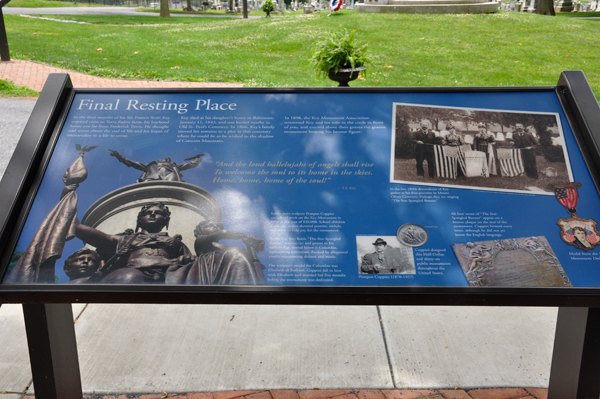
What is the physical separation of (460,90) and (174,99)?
1492 mm

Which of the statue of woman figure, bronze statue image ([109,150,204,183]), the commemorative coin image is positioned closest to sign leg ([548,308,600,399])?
the commemorative coin image

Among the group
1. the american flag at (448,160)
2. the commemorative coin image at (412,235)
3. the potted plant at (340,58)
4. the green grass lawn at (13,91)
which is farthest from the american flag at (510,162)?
the green grass lawn at (13,91)

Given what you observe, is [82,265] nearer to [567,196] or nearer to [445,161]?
[445,161]

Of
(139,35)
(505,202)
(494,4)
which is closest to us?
(505,202)

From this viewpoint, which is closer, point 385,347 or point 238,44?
point 385,347

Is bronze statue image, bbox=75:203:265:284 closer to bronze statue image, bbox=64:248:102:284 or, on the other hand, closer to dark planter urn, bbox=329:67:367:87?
bronze statue image, bbox=64:248:102:284

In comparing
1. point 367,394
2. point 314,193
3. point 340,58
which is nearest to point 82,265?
point 314,193

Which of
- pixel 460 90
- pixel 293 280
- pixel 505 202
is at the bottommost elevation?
pixel 293 280

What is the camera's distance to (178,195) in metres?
2.06

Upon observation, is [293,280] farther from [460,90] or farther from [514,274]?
[460,90]

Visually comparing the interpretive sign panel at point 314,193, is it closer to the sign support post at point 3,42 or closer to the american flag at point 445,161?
the american flag at point 445,161

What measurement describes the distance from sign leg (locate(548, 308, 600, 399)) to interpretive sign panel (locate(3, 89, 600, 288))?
0.27 m

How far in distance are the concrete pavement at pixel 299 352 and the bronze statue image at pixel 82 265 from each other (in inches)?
44.1

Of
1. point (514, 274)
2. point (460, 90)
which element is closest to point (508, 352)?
point (514, 274)
